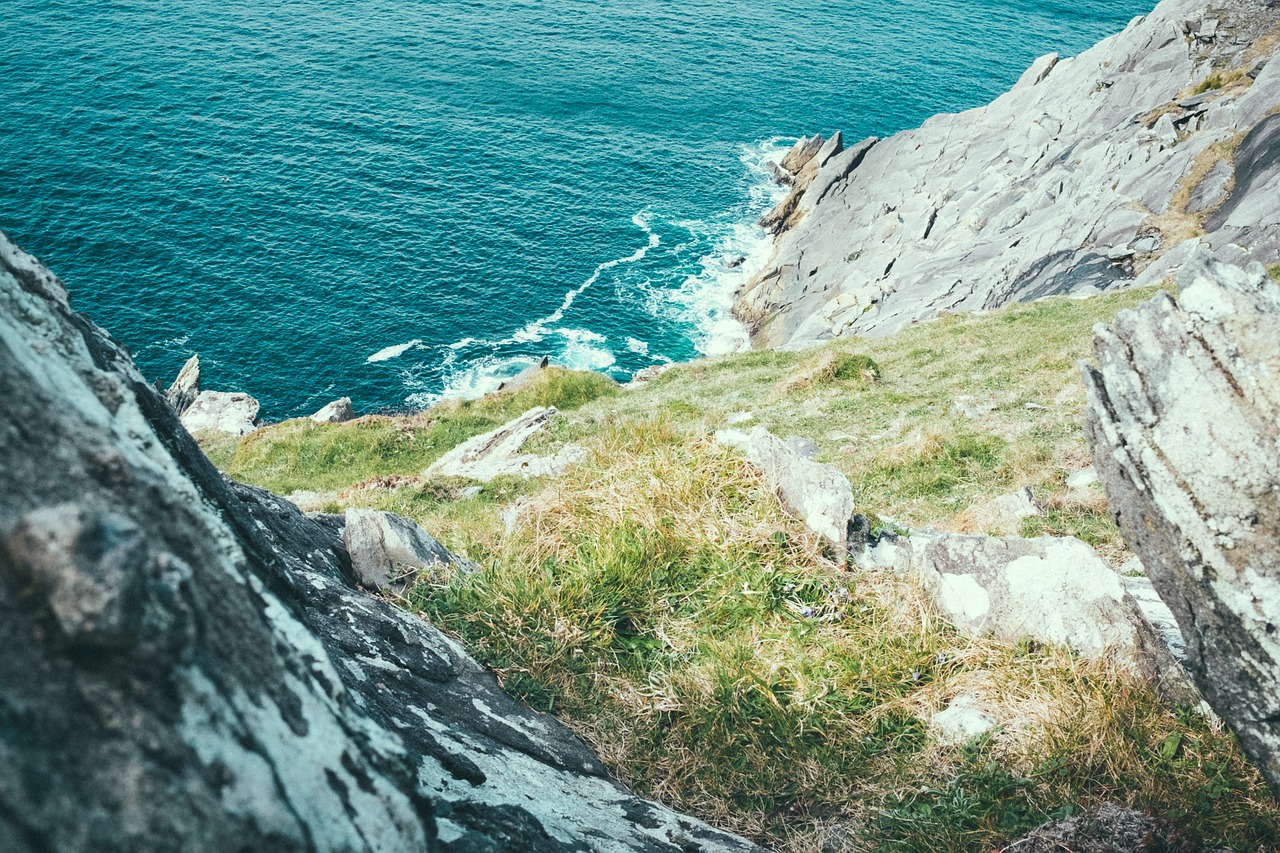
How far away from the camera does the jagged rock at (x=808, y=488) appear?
11.6 m

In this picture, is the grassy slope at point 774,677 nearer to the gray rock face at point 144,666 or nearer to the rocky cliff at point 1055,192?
the gray rock face at point 144,666

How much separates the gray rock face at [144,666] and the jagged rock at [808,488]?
21.2 ft

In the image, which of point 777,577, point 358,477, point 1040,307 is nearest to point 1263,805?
point 777,577

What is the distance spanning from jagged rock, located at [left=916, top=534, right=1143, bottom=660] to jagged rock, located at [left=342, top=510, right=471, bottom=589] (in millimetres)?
6694

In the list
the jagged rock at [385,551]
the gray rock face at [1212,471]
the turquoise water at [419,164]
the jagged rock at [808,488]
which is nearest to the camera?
the gray rock face at [1212,471]

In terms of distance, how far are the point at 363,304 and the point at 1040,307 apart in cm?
5242

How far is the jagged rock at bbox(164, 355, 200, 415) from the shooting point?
56.4 metres

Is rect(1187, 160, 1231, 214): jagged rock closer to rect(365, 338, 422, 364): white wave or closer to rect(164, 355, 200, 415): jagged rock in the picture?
rect(365, 338, 422, 364): white wave

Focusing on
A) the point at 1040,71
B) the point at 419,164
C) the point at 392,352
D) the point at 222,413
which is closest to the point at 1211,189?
the point at 1040,71

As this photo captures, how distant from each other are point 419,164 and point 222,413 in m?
42.7

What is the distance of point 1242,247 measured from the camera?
3562 cm

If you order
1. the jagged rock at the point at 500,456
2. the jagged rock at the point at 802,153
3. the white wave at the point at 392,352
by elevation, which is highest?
the jagged rock at the point at 802,153

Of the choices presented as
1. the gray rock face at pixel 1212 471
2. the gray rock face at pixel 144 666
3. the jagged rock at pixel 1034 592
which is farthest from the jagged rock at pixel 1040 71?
the gray rock face at pixel 144 666

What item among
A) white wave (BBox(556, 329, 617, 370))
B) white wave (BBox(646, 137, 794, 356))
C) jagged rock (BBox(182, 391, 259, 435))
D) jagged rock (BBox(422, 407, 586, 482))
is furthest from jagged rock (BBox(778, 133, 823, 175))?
jagged rock (BBox(422, 407, 586, 482))
